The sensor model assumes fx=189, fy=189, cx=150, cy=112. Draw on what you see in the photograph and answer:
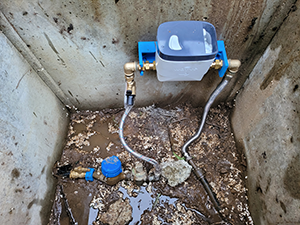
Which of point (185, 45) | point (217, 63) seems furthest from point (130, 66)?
point (217, 63)

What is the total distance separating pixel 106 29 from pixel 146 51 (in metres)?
0.28

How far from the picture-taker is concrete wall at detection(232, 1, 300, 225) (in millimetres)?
1011

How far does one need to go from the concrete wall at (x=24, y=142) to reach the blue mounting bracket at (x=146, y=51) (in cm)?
76

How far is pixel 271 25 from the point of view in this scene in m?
1.17

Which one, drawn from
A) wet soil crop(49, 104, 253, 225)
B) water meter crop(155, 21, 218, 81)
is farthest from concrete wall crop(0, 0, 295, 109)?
wet soil crop(49, 104, 253, 225)

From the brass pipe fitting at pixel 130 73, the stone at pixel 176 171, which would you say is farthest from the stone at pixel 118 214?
the brass pipe fitting at pixel 130 73

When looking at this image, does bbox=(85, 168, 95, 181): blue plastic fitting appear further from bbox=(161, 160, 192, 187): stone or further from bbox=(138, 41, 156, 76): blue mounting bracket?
bbox=(138, 41, 156, 76): blue mounting bracket

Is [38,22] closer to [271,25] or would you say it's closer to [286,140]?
[271,25]

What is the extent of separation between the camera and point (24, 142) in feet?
3.82

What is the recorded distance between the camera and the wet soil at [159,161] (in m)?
1.36

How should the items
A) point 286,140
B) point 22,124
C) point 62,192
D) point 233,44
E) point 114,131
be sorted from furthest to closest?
1. point 114,131
2. point 62,192
3. point 233,44
4. point 22,124
5. point 286,140

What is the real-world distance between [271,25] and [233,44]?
23 centimetres

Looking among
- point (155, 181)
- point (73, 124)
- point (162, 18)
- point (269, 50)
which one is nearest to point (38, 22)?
point (162, 18)

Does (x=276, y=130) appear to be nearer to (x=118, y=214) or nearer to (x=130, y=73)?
(x=130, y=73)
